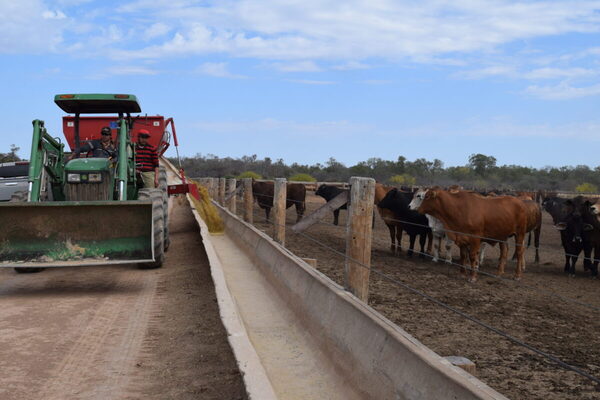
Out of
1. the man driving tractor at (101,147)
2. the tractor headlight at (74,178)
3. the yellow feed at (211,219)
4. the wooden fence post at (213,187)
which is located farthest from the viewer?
the wooden fence post at (213,187)

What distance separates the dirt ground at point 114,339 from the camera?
16.9 feet

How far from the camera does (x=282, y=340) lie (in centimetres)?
614

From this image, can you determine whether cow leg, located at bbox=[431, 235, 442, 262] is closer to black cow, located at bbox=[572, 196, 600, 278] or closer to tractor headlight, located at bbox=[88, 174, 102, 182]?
black cow, located at bbox=[572, 196, 600, 278]

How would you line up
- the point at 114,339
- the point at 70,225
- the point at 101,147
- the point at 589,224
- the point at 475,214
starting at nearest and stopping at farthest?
the point at 114,339, the point at 70,225, the point at 101,147, the point at 475,214, the point at 589,224

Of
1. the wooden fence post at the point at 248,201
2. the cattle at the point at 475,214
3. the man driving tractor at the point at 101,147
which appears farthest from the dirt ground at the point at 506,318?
the man driving tractor at the point at 101,147

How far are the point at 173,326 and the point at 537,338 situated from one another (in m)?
4.18

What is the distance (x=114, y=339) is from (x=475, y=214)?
8742 millimetres

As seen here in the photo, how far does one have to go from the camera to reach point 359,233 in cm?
602

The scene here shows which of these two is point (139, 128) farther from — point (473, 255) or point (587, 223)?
point (587, 223)

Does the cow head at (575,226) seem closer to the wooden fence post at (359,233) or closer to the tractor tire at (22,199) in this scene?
the wooden fence post at (359,233)

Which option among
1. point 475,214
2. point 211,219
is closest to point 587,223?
point 475,214

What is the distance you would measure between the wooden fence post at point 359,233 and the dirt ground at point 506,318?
51.7 inches

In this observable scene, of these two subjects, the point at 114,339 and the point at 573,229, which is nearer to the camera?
the point at 114,339

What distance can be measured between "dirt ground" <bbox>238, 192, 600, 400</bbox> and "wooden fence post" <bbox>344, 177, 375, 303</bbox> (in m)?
1.31
